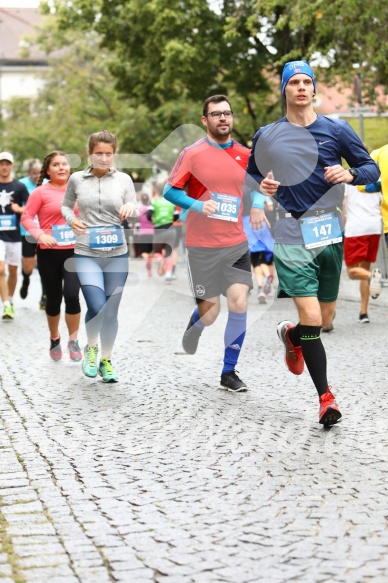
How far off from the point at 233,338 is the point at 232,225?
80 cm

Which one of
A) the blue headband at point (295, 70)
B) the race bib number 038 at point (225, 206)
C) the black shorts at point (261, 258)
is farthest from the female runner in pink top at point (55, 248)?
the black shorts at point (261, 258)

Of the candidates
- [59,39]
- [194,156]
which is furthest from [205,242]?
Result: [59,39]

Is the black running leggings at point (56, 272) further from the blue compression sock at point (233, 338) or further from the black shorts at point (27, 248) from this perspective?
the black shorts at point (27, 248)

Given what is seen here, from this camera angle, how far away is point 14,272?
15352mm

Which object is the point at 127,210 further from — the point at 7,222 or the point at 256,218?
the point at 7,222

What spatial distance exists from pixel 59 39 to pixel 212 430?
4000cm

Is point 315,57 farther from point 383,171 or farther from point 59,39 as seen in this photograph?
point 59,39

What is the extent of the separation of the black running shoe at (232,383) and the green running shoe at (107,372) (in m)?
0.96

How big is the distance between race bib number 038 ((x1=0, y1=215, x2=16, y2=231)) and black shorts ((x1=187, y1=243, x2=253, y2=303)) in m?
6.91

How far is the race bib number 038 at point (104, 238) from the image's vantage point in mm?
8523

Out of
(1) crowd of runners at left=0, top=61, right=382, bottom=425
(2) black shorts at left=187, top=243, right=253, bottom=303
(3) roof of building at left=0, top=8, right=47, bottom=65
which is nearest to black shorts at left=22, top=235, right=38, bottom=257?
(1) crowd of runners at left=0, top=61, right=382, bottom=425

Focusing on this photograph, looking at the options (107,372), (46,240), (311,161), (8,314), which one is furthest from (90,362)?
(8,314)

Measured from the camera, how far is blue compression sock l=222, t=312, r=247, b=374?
8.09 meters

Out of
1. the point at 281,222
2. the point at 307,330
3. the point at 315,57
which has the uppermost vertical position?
the point at 315,57
